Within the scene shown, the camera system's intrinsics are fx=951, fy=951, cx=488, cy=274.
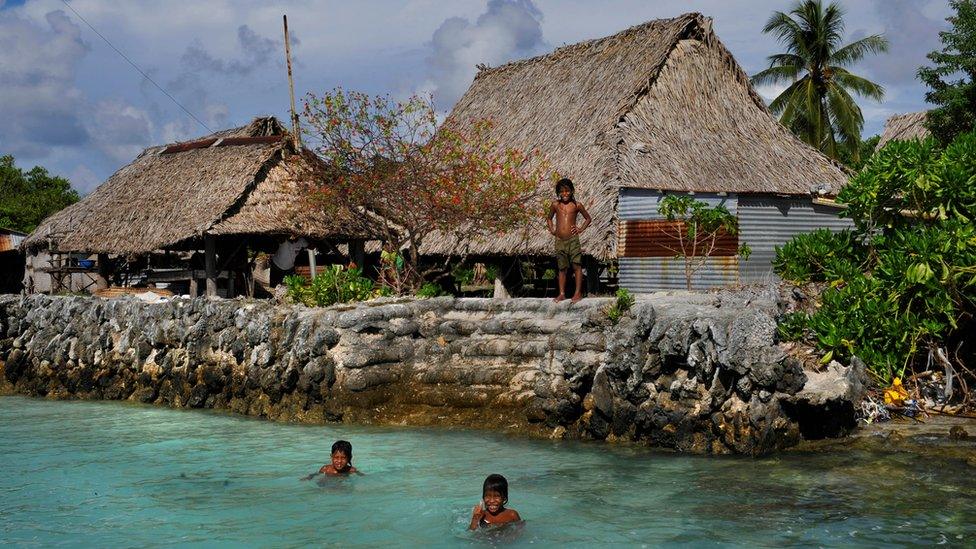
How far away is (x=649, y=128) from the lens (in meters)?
19.6

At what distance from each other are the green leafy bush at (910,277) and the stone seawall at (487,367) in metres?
0.75

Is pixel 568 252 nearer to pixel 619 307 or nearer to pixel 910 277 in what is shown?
pixel 619 307

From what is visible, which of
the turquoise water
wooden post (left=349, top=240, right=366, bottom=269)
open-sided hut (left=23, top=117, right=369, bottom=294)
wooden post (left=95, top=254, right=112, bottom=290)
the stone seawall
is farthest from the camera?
wooden post (left=95, top=254, right=112, bottom=290)

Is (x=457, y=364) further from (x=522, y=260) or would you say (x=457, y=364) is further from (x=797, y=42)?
(x=797, y=42)

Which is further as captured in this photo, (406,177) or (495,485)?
(406,177)

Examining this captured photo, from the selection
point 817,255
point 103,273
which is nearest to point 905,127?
point 817,255

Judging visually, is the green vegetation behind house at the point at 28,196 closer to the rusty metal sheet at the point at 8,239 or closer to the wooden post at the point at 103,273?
the rusty metal sheet at the point at 8,239

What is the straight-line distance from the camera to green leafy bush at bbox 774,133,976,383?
11.3 m

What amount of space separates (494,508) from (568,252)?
5428 millimetres

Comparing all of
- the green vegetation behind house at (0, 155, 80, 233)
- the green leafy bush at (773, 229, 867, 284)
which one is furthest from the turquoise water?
the green vegetation behind house at (0, 155, 80, 233)

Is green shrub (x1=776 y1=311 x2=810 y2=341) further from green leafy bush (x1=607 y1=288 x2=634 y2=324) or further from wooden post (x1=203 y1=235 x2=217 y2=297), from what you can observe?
wooden post (x1=203 y1=235 x2=217 y2=297)

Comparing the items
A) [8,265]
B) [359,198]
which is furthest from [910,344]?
[8,265]

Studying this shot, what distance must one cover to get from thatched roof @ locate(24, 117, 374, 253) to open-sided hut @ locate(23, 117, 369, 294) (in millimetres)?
24

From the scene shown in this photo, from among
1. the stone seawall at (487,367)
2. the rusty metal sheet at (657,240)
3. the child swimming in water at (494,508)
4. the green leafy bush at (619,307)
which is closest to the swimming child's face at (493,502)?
the child swimming in water at (494,508)
